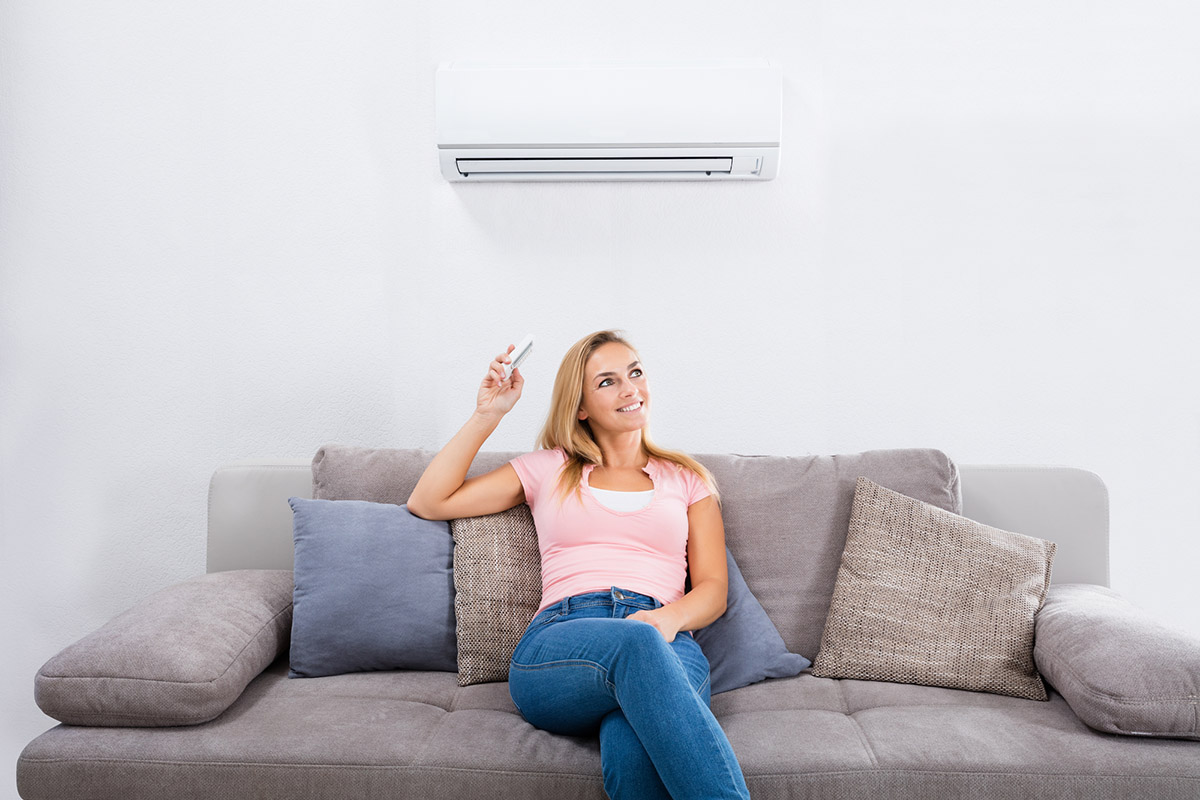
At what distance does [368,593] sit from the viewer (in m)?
1.82

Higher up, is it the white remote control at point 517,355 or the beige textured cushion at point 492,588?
the white remote control at point 517,355

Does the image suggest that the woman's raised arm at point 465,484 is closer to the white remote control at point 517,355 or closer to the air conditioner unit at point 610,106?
the white remote control at point 517,355

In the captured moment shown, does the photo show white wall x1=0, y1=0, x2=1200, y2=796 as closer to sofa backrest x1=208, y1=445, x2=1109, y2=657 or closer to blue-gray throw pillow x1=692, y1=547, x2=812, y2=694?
sofa backrest x1=208, y1=445, x2=1109, y2=657

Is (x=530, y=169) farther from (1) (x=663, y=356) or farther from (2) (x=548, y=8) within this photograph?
(1) (x=663, y=356)

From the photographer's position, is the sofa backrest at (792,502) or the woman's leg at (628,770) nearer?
the woman's leg at (628,770)

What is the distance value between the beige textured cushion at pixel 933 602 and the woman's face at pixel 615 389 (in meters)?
0.54

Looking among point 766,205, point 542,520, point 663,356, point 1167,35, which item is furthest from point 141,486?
point 1167,35

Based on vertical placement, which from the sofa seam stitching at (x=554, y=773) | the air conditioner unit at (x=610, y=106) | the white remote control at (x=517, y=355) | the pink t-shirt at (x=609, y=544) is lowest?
the sofa seam stitching at (x=554, y=773)

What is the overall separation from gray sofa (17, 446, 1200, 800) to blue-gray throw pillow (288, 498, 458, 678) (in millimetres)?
46

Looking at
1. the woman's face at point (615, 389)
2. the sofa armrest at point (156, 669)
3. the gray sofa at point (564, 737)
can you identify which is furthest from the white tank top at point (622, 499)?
the sofa armrest at point (156, 669)

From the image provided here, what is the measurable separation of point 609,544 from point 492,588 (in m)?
0.27

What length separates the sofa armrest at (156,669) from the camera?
1.50 m

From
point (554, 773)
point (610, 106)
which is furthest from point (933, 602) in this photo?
point (610, 106)

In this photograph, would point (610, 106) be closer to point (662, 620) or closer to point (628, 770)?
point (662, 620)
